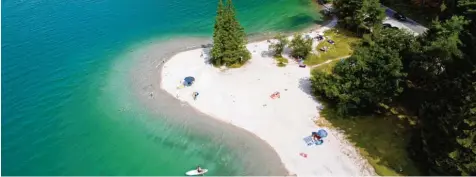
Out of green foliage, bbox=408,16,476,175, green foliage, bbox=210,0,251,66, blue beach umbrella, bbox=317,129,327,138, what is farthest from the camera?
green foliage, bbox=210,0,251,66

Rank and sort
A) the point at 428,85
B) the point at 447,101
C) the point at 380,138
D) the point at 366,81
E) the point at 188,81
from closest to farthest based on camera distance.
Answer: the point at 447,101 → the point at 380,138 → the point at 366,81 → the point at 428,85 → the point at 188,81

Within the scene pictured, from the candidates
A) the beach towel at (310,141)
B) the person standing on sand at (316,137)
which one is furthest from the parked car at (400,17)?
the beach towel at (310,141)

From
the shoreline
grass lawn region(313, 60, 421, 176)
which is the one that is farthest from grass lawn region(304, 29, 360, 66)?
the shoreline

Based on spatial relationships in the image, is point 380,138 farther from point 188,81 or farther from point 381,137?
point 188,81

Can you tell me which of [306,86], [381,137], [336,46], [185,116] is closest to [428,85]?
[381,137]

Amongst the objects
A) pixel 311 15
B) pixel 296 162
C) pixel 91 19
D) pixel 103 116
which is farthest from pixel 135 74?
pixel 311 15

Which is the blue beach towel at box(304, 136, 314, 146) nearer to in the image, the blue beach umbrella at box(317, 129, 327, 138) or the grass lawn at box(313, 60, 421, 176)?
the blue beach umbrella at box(317, 129, 327, 138)
